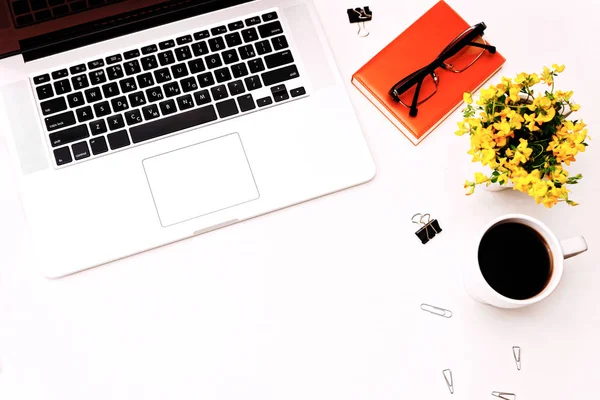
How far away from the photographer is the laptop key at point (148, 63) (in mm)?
938

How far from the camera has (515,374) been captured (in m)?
0.89

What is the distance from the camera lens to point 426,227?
927 millimetres

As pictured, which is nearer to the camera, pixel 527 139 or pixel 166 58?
pixel 527 139

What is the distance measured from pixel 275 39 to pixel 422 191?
342 millimetres

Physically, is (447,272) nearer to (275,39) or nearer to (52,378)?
(275,39)

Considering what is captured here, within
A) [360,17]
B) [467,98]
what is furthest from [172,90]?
[467,98]

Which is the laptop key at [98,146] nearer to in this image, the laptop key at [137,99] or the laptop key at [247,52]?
the laptop key at [137,99]

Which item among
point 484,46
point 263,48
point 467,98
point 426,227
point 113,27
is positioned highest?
point 113,27

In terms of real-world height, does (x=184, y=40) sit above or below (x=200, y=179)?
above

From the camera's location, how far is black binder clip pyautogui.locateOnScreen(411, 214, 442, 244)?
925 mm

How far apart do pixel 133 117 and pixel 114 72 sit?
0.08 meters

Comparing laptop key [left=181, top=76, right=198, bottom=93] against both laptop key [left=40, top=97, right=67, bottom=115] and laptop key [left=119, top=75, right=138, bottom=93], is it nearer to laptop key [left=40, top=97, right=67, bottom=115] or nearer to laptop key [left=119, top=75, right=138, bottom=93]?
laptop key [left=119, top=75, right=138, bottom=93]

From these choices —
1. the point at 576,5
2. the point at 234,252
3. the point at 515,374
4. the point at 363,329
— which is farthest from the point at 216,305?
the point at 576,5

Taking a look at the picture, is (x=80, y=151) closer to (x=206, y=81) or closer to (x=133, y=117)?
(x=133, y=117)
